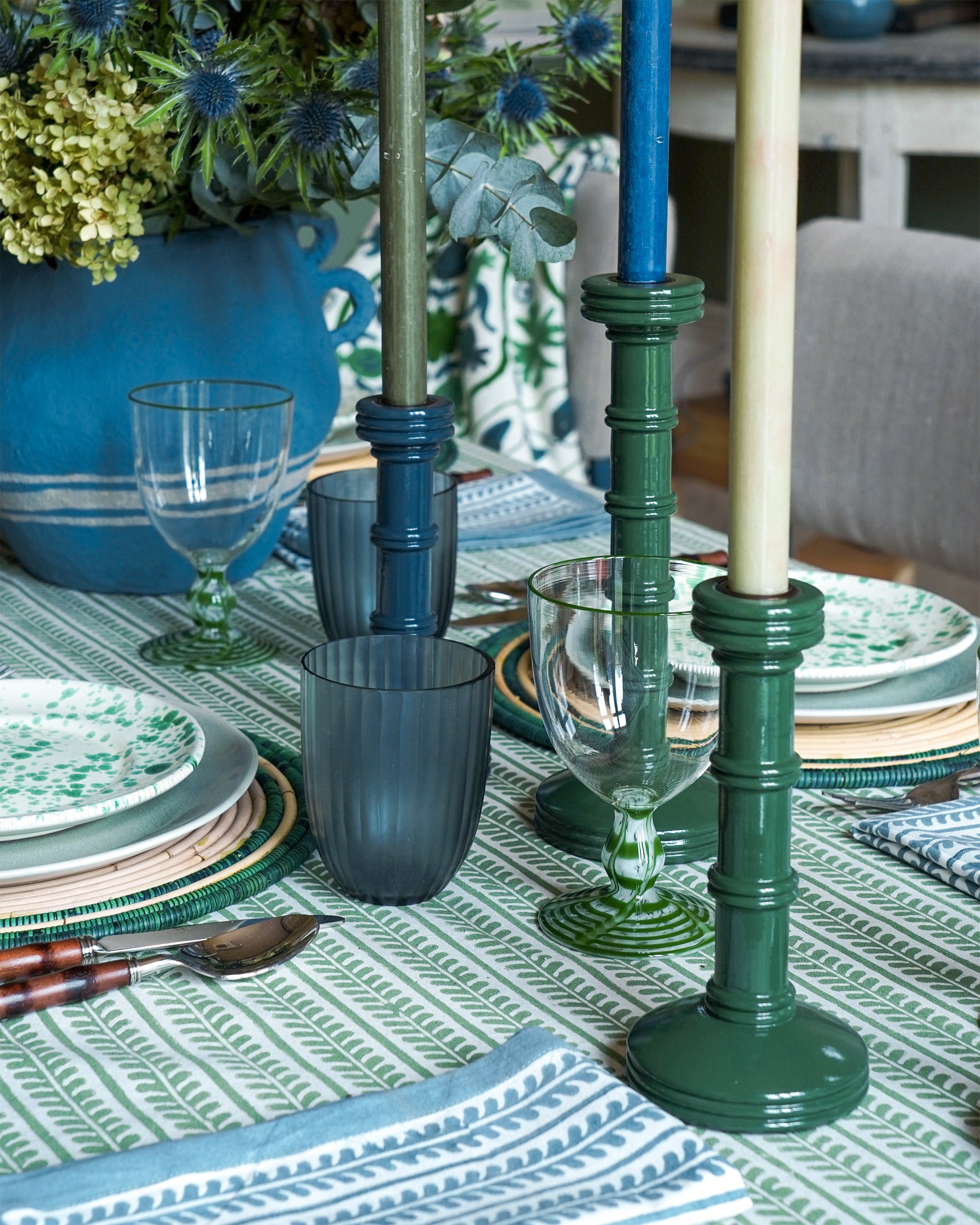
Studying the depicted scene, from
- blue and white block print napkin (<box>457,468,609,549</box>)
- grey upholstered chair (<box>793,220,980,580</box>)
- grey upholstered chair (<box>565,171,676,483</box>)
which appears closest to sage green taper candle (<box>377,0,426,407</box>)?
blue and white block print napkin (<box>457,468,609,549</box>)

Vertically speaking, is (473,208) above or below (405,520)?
above

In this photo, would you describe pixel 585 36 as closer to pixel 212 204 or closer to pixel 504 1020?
pixel 212 204

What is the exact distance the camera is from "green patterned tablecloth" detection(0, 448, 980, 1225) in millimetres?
542

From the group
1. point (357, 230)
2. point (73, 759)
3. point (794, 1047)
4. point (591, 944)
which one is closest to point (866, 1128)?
point (794, 1047)

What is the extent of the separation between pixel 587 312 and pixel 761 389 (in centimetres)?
21

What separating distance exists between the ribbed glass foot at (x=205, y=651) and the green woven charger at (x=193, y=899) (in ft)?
0.81

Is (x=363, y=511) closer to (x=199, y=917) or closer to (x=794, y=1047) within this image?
(x=199, y=917)

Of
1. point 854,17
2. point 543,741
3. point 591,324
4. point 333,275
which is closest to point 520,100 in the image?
point 333,275

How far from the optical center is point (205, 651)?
3.44 feet

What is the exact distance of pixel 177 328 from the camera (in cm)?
109

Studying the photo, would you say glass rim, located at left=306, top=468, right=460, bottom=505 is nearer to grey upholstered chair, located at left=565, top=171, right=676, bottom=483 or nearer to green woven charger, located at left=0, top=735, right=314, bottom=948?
green woven charger, located at left=0, top=735, right=314, bottom=948

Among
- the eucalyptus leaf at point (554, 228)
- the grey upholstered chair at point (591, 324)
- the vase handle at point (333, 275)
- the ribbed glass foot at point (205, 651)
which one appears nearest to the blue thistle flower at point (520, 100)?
the vase handle at point (333, 275)

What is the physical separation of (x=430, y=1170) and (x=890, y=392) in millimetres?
1294

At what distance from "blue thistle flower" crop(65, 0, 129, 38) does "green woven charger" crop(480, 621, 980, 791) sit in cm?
42
